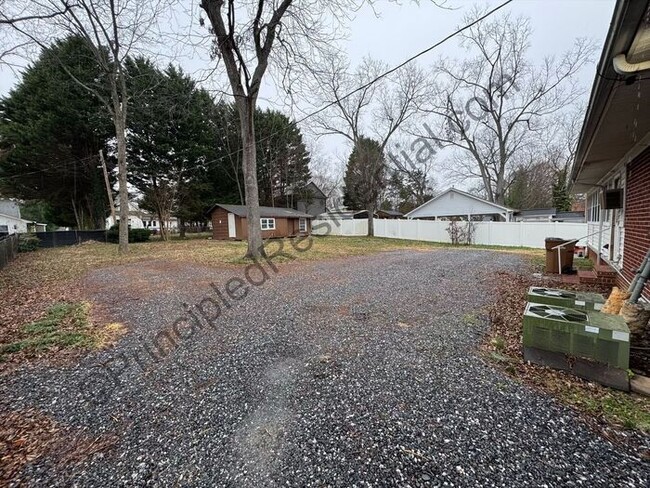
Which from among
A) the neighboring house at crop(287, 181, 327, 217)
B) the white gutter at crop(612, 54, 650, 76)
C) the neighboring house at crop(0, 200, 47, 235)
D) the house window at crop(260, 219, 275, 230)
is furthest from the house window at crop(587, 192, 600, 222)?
the neighboring house at crop(0, 200, 47, 235)

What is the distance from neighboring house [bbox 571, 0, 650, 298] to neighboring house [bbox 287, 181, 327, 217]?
24670mm

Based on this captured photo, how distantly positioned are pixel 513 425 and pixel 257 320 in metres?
3.25

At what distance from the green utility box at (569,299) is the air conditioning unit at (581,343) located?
1.50 feet

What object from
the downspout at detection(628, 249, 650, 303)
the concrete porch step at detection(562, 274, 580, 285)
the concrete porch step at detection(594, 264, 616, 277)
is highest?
the downspout at detection(628, 249, 650, 303)

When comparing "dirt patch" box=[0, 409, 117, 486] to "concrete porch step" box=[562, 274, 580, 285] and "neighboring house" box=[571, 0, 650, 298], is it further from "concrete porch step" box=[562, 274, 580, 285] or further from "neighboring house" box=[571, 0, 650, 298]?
"concrete porch step" box=[562, 274, 580, 285]

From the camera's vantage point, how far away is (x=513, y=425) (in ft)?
6.52

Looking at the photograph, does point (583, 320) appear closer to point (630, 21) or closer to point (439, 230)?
point (630, 21)

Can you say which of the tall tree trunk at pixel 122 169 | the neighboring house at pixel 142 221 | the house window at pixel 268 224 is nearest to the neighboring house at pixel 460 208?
the house window at pixel 268 224

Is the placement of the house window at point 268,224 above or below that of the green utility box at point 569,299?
above

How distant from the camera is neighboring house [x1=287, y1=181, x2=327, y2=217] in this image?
31.5m

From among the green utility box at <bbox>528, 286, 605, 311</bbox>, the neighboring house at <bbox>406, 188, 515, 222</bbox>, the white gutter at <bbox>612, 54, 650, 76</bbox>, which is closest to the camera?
the white gutter at <bbox>612, 54, 650, 76</bbox>

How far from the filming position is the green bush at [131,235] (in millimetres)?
19375

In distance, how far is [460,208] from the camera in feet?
67.3

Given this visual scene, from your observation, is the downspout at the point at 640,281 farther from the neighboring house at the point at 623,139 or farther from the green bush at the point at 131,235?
the green bush at the point at 131,235
